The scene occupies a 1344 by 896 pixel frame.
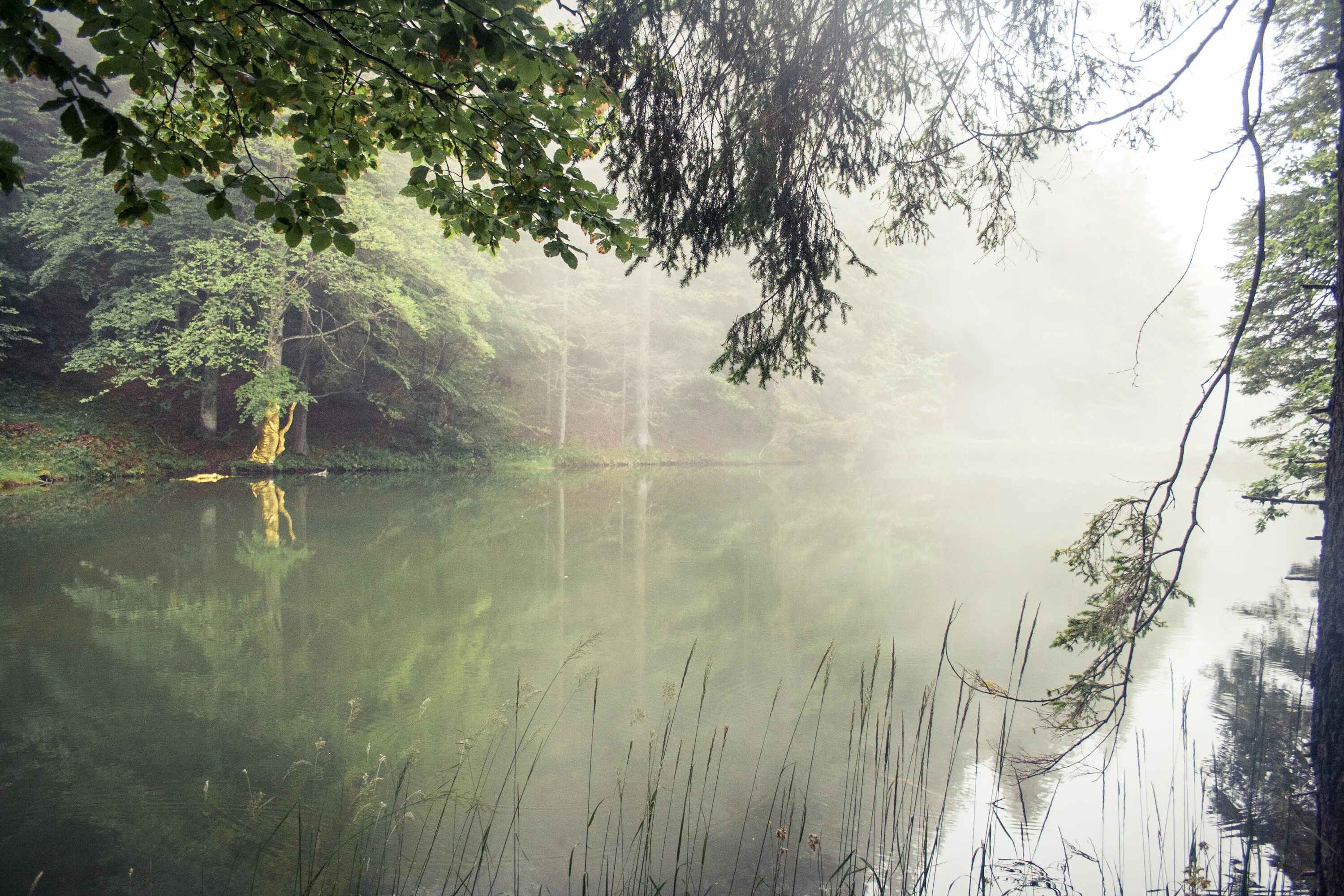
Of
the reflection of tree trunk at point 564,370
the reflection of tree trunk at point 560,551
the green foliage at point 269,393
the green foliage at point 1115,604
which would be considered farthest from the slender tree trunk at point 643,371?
the green foliage at point 1115,604

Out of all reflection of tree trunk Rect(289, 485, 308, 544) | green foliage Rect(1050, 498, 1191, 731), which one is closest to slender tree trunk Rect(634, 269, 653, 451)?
reflection of tree trunk Rect(289, 485, 308, 544)

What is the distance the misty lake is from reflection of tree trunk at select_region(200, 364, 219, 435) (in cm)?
508

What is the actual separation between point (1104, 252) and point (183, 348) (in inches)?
1702

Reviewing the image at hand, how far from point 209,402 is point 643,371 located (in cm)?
1242

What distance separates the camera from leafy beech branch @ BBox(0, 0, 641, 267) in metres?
2.18

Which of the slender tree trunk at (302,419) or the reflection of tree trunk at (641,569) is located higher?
the slender tree trunk at (302,419)

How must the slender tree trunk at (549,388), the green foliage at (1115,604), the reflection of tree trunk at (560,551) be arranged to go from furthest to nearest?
1. the slender tree trunk at (549,388)
2. the reflection of tree trunk at (560,551)
3. the green foliage at (1115,604)

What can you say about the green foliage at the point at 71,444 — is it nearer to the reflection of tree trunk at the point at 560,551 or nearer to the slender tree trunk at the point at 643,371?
the reflection of tree trunk at the point at 560,551

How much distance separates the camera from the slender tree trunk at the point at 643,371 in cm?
2536

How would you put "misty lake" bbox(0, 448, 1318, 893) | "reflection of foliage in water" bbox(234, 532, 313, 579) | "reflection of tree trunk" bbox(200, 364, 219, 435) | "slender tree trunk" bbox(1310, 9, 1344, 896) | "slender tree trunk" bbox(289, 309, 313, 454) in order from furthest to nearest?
"slender tree trunk" bbox(289, 309, 313, 454) < "reflection of tree trunk" bbox(200, 364, 219, 435) < "reflection of foliage in water" bbox(234, 532, 313, 579) < "misty lake" bbox(0, 448, 1318, 893) < "slender tree trunk" bbox(1310, 9, 1344, 896)

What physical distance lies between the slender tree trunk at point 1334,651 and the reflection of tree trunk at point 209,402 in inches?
727

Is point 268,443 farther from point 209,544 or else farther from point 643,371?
point 643,371

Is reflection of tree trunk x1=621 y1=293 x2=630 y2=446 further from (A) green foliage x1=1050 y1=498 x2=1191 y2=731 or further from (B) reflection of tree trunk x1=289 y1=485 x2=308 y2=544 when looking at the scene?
(A) green foliage x1=1050 y1=498 x2=1191 y2=731

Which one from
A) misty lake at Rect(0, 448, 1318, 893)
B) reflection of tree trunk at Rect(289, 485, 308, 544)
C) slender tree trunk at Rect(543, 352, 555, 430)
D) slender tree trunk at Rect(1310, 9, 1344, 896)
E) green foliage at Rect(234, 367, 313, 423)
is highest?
slender tree trunk at Rect(543, 352, 555, 430)
